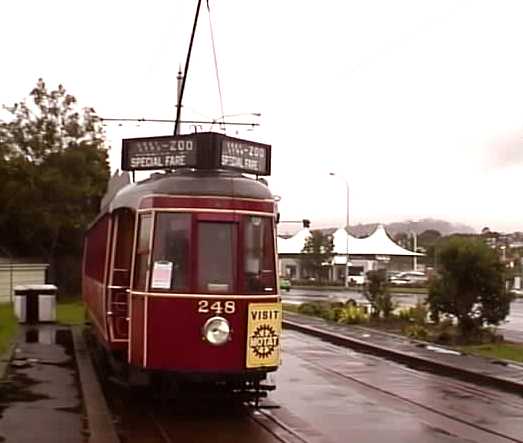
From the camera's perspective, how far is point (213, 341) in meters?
11.6

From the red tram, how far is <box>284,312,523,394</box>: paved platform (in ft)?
17.7

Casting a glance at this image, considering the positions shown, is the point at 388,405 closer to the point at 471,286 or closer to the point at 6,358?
the point at 6,358

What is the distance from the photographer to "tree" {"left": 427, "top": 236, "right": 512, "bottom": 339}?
73.9ft

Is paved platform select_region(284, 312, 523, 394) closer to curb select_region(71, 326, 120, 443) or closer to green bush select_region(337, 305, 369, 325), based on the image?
green bush select_region(337, 305, 369, 325)

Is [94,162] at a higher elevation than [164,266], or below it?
higher

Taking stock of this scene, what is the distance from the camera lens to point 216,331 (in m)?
11.7

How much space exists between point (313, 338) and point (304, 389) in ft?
37.5

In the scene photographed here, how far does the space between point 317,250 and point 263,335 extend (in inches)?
3053

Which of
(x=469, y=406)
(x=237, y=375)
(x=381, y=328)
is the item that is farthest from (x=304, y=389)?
(x=381, y=328)

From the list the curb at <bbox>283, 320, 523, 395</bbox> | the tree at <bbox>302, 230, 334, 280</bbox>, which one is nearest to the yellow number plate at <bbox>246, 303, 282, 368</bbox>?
the curb at <bbox>283, 320, 523, 395</bbox>

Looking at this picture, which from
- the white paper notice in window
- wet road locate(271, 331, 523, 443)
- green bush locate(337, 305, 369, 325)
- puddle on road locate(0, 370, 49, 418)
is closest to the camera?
wet road locate(271, 331, 523, 443)

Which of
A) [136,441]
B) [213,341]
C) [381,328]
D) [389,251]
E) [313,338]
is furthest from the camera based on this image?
[389,251]

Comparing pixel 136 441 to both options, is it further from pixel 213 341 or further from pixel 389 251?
pixel 389 251

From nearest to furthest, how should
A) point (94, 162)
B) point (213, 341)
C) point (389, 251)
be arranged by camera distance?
1. point (213, 341)
2. point (94, 162)
3. point (389, 251)
